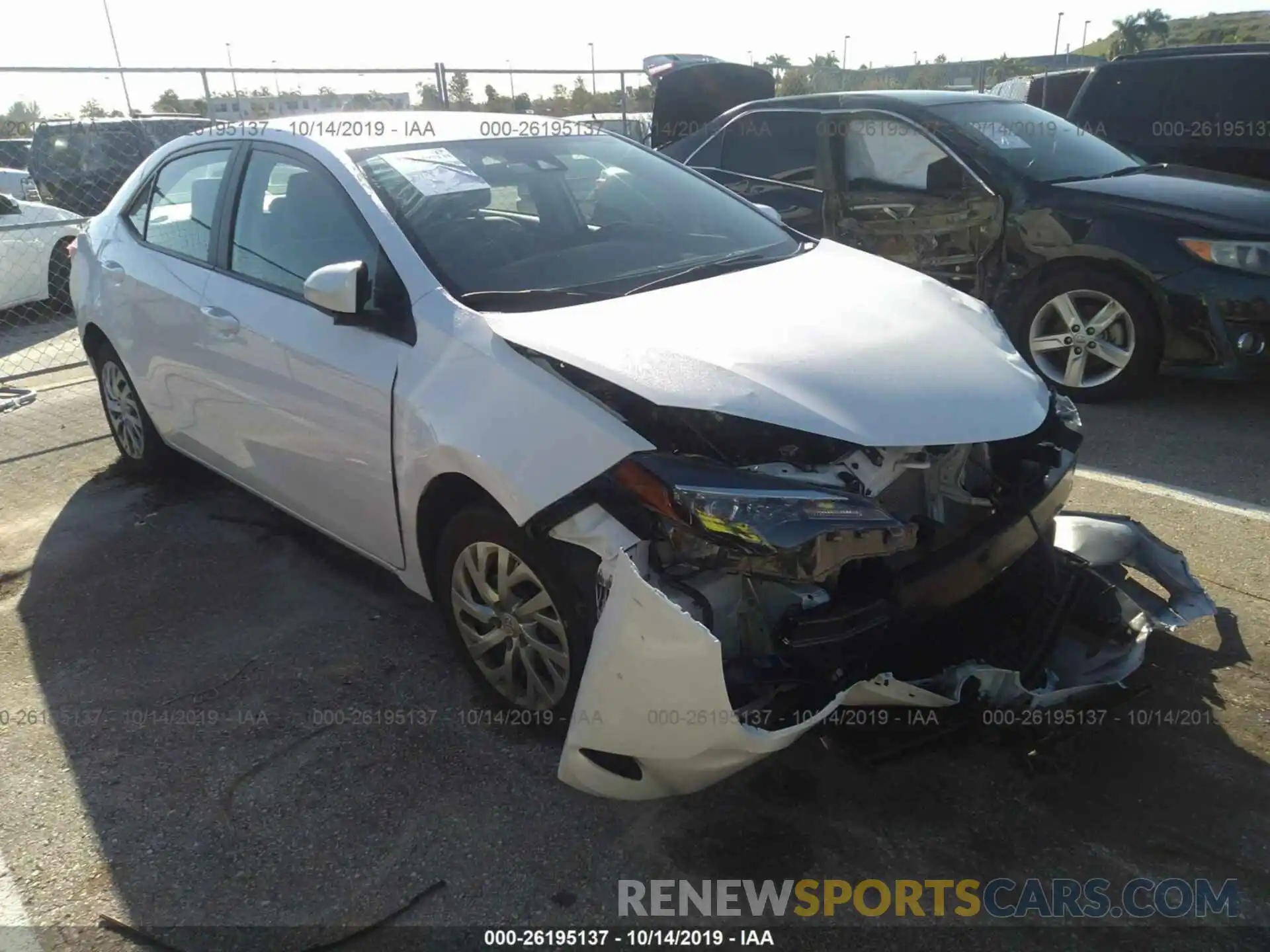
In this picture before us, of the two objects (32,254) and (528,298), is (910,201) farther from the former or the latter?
(32,254)

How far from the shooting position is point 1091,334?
216 inches

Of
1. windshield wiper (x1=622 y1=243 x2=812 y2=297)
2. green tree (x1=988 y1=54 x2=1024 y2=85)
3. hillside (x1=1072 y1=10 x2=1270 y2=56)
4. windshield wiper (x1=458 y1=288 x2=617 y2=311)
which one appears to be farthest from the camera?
hillside (x1=1072 y1=10 x2=1270 y2=56)

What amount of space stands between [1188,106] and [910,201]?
2.86 metres

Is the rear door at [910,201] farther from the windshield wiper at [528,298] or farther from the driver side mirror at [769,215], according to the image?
the windshield wiper at [528,298]

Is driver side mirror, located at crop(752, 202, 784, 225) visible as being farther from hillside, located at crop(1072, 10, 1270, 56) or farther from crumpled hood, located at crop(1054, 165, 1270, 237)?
hillside, located at crop(1072, 10, 1270, 56)

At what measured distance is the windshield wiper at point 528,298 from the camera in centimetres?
281

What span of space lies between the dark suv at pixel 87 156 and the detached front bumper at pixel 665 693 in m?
13.0

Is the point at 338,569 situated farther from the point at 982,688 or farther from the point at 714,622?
the point at 982,688

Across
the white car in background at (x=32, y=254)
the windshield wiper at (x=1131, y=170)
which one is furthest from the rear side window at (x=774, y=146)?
the white car in background at (x=32, y=254)

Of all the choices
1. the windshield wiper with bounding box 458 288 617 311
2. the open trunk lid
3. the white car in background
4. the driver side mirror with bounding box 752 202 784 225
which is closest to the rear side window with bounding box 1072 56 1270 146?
the open trunk lid

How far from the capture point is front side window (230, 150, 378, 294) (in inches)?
126

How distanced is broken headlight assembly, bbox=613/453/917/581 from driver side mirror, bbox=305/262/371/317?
1121 mm

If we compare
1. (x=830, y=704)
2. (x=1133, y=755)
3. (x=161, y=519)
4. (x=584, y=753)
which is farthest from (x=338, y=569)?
(x=1133, y=755)

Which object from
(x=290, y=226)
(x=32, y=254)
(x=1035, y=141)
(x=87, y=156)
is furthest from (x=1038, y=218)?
(x=87, y=156)
